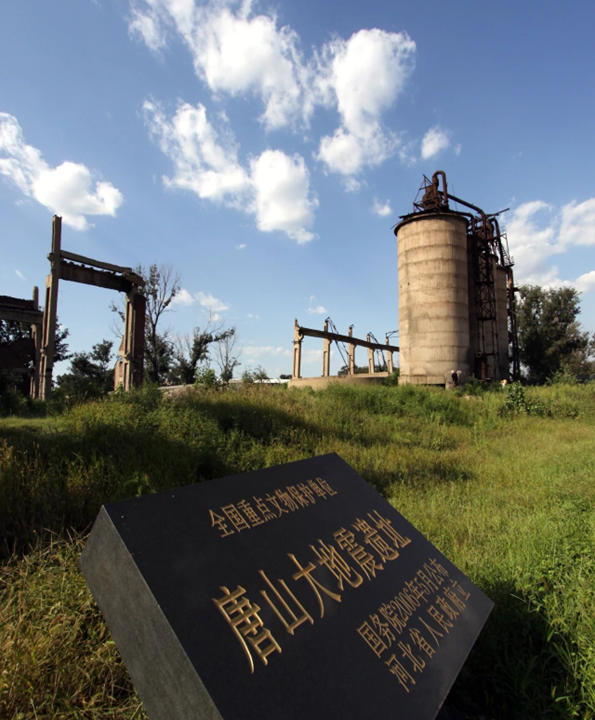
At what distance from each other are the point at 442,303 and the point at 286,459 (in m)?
17.5

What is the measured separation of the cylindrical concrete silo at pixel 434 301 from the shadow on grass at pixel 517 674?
1914cm

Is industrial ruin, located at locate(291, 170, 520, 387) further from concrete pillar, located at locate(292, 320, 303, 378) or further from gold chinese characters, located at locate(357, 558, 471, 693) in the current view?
gold chinese characters, located at locate(357, 558, 471, 693)

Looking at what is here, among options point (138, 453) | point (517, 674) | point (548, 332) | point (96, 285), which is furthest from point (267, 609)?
point (548, 332)

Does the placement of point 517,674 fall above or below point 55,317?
below

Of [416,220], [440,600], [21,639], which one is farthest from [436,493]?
[416,220]

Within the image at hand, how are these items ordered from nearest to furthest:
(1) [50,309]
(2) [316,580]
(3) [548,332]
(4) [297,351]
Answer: (2) [316,580]
(1) [50,309]
(4) [297,351]
(3) [548,332]

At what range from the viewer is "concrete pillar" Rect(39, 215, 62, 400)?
970cm

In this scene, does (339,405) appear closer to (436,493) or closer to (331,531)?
(436,493)

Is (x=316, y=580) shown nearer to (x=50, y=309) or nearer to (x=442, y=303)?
(x=50, y=309)

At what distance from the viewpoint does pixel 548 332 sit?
112 ft

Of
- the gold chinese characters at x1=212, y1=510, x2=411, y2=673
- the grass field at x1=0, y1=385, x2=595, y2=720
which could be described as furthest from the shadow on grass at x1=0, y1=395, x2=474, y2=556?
the gold chinese characters at x1=212, y1=510, x2=411, y2=673

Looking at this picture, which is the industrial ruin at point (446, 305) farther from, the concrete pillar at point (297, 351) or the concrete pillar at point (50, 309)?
the concrete pillar at point (50, 309)

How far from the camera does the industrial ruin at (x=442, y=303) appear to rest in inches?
853

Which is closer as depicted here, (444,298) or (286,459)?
(286,459)
